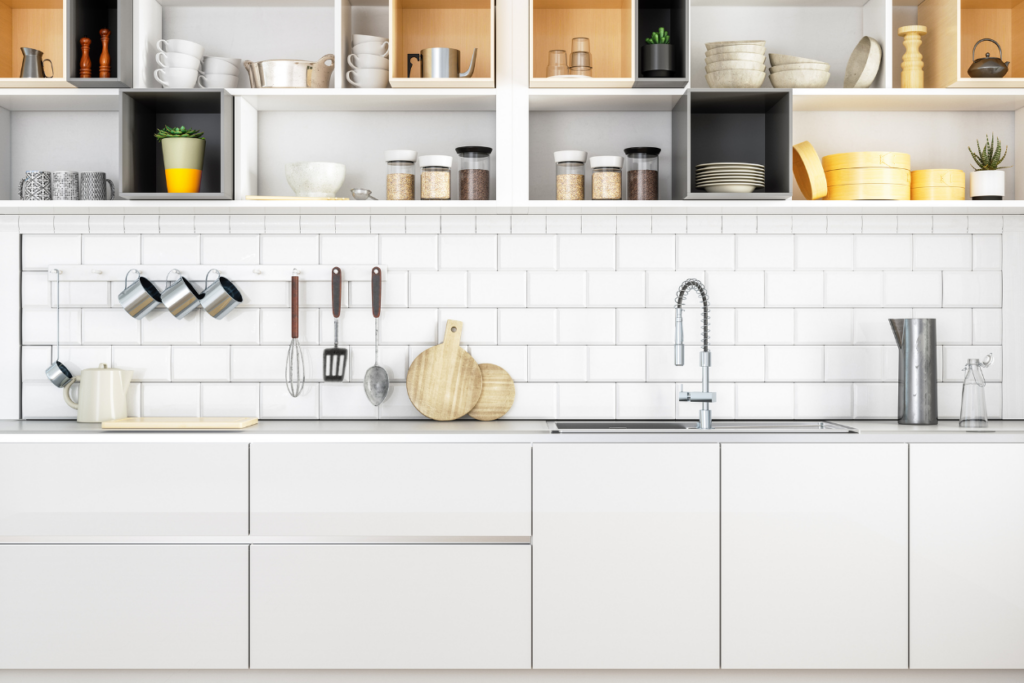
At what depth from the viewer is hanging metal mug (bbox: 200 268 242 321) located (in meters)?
2.75

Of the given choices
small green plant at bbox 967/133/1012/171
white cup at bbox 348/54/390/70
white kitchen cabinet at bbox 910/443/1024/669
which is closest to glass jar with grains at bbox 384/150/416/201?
white cup at bbox 348/54/390/70

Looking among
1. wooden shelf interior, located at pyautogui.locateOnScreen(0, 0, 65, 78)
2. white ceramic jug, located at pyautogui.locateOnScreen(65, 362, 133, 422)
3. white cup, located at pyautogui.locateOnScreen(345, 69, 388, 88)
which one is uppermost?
wooden shelf interior, located at pyautogui.locateOnScreen(0, 0, 65, 78)

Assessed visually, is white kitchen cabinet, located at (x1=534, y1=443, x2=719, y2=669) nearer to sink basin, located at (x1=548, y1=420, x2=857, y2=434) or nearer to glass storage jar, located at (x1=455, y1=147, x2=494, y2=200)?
sink basin, located at (x1=548, y1=420, x2=857, y2=434)

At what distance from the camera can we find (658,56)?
2.46m

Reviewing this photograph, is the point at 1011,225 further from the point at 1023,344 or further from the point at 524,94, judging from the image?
the point at 524,94

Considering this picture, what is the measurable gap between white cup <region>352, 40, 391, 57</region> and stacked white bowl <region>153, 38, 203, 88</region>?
1.73 ft

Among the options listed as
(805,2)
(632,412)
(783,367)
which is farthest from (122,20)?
(783,367)

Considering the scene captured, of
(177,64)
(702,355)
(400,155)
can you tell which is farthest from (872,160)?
(177,64)

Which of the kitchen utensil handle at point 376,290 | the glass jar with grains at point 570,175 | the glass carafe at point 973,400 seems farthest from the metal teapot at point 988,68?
the kitchen utensil handle at point 376,290

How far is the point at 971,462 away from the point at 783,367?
0.67 metres

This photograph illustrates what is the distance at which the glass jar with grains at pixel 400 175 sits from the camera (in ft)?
8.49

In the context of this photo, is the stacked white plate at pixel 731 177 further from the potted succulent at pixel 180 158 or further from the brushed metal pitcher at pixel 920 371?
the potted succulent at pixel 180 158

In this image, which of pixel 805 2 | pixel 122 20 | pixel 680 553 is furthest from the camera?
pixel 805 2

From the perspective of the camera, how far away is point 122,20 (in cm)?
250
